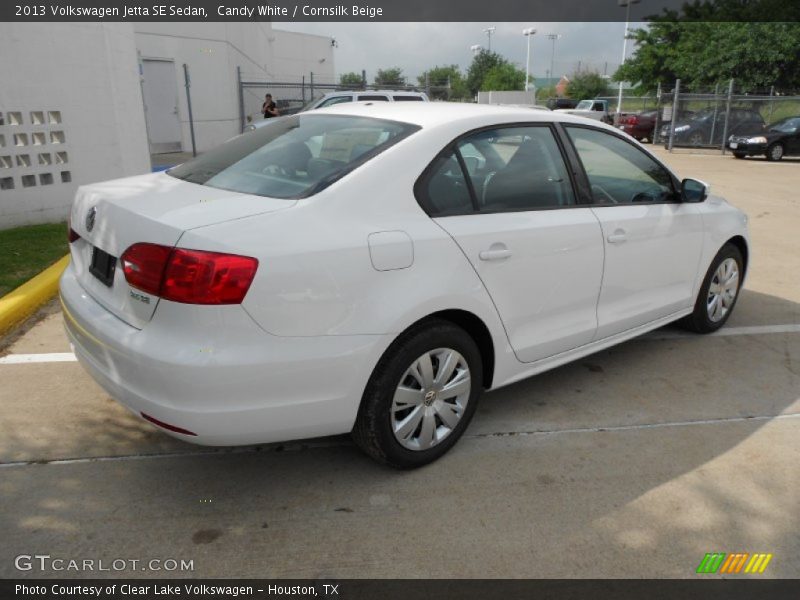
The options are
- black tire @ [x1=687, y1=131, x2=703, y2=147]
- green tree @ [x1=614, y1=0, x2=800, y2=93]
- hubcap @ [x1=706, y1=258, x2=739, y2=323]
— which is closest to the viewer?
hubcap @ [x1=706, y1=258, x2=739, y2=323]

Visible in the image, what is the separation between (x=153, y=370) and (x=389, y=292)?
3.15 feet

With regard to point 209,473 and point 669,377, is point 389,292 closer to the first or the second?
point 209,473

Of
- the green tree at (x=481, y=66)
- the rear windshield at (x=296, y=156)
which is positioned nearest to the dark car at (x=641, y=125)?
the rear windshield at (x=296, y=156)

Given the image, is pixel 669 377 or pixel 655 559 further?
pixel 669 377

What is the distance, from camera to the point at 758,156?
20.9 metres

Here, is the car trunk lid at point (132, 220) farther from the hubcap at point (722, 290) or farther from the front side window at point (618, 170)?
the hubcap at point (722, 290)

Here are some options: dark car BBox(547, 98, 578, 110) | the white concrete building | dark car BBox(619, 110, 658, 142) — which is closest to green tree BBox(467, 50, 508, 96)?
dark car BBox(547, 98, 578, 110)

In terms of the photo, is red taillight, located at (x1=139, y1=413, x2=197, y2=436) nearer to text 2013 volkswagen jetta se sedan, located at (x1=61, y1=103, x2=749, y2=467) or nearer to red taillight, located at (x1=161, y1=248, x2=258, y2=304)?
text 2013 volkswagen jetta se sedan, located at (x1=61, y1=103, x2=749, y2=467)

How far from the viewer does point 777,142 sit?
1939 centimetres

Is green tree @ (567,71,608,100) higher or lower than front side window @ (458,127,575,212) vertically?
higher

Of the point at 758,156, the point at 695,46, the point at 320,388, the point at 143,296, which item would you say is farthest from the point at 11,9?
the point at 695,46

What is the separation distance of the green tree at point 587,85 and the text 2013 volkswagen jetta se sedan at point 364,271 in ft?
206

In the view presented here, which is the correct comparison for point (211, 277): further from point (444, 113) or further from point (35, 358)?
point (35, 358)

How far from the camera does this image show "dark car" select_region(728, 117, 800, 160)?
63.4 ft
